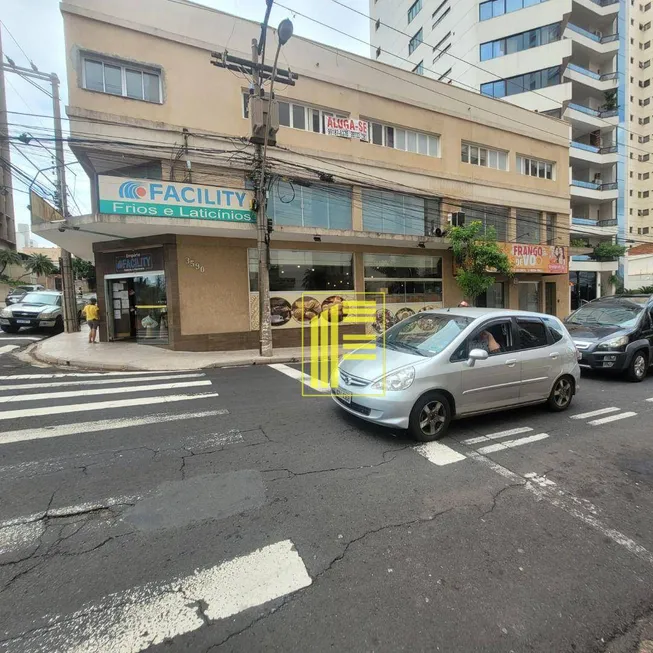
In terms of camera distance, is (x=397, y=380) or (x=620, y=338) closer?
(x=397, y=380)

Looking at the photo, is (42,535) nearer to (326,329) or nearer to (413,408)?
(413,408)

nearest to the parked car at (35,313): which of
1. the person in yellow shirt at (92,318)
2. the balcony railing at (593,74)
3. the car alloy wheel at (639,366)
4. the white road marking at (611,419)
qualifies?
the person in yellow shirt at (92,318)

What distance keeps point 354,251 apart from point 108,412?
10972mm

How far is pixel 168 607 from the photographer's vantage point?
7.00ft

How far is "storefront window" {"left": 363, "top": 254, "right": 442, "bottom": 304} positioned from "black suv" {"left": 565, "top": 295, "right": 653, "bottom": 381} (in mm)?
7399

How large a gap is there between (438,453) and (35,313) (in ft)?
59.4

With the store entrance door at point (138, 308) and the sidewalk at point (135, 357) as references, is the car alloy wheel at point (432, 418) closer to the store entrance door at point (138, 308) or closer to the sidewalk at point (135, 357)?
the sidewalk at point (135, 357)

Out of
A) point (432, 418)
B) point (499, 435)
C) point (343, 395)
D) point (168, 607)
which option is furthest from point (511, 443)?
point (168, 607)

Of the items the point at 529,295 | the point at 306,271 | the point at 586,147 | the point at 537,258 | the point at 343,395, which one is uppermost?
the point at 586,147

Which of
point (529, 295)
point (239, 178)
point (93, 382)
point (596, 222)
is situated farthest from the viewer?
point (596, 222)

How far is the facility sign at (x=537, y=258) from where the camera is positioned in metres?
17.0

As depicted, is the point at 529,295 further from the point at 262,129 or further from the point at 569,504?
the point at 569,504

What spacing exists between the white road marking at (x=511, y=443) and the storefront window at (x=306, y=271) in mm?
10010

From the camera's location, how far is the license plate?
16.3ft
